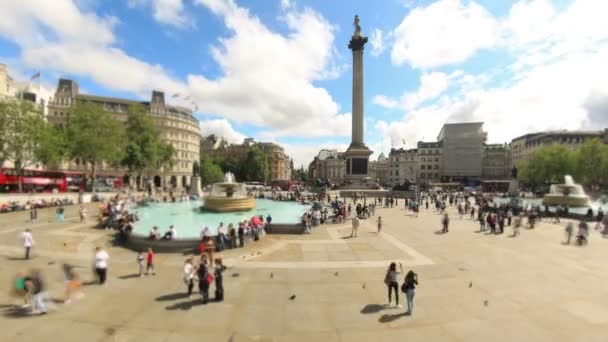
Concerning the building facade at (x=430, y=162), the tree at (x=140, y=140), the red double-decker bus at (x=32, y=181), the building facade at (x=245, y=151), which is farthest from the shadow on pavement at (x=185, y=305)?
the building facade at (x=430, y=162)

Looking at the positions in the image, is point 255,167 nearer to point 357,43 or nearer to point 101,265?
point 357,43

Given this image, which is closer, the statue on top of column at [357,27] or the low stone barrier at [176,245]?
the low stone barrier at [176,245]

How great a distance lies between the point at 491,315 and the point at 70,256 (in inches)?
689

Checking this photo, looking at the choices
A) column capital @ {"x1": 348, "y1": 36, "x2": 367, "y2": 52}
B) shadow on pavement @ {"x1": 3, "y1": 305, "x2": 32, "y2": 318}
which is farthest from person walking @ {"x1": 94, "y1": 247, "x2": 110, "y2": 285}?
column capital @ {"x1": 348, "y1": 36, "x2": 367, "y2": 52}

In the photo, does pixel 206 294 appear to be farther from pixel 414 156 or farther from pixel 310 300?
pixel 414 156

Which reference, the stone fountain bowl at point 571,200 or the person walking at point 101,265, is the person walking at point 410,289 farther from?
the stone fountain bowl at point 571,200

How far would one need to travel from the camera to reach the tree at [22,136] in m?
33.7

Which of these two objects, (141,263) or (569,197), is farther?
(569,197)

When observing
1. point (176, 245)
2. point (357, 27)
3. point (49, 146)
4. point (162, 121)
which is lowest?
point (176, 245)

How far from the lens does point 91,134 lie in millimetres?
41812

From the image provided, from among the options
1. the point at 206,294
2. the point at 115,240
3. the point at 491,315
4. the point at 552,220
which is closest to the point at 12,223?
the point at 115,240

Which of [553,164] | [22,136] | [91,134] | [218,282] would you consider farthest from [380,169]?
[218,282]

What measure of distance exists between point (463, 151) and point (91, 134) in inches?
4208

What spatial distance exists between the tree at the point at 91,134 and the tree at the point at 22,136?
4235mm
